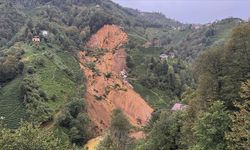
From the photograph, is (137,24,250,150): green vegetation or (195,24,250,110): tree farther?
(195,24,250,110): tree

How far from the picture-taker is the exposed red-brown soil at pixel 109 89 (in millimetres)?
88812

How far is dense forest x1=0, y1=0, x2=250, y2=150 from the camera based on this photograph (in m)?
33.4

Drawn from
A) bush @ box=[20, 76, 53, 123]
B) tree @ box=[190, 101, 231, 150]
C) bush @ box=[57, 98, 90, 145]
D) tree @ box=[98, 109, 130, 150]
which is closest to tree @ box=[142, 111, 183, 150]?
tree @ box=[190, 101, 231, 150]

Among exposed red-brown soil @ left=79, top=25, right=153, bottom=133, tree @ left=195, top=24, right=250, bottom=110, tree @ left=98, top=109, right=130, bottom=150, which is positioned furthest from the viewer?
exposed red-brown soil @ left=79, top=25, right=153, bottom=133

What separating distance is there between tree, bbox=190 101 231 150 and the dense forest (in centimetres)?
8

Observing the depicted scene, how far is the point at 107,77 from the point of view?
10462 cm

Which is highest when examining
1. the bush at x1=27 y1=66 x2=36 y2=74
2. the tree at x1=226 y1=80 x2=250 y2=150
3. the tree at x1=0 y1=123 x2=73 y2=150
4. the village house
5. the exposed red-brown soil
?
the tree at x1=226 y1=80 x2=250 y2=150

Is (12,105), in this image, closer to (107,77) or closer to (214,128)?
(107,77)

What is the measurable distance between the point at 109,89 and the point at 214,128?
223ft

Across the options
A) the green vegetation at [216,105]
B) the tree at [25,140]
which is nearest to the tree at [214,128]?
the green vegetation at [216,105]

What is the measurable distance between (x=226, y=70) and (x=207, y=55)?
2510mm

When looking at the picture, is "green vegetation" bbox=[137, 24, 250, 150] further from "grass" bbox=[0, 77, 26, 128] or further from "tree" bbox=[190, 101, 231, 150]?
"grass" bbox=[0, 77, 26, 128]

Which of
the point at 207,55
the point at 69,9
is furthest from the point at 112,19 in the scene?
the point at 207,55

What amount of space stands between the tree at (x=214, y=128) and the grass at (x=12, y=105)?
4245 cm
